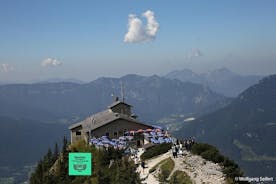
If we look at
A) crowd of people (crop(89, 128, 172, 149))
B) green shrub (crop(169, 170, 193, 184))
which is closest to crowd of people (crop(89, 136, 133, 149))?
crowd of people (crop(89, 128, 172, 149))

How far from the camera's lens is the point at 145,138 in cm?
6200

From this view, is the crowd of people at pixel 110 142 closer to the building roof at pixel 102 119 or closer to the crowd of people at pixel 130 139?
the crowd of people at pixel 130 139

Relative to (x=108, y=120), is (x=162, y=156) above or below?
below

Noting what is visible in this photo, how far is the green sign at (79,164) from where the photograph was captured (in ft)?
108

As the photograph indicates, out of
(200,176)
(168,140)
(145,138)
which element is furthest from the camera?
(145,138)

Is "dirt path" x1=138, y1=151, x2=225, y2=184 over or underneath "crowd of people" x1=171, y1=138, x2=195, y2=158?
underneath

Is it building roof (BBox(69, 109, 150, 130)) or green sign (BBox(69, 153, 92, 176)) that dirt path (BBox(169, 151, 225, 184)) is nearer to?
green sign (BBox(69, 153, 92, 176))

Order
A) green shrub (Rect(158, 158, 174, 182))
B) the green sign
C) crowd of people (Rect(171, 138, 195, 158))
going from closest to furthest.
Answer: the green sign
green shrub (Rect(158, 158, 174, 182))
crowd of people (Rect(171, 138, 195, 158))

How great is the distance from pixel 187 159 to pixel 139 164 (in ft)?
21.0

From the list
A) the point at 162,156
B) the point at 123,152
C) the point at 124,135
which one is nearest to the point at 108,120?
the point at 124,135

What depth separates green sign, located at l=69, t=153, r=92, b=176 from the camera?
108ft

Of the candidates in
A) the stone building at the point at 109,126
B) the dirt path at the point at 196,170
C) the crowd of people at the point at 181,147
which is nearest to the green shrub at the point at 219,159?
the dirt path at the point at 196,170

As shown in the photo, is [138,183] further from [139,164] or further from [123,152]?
[123,152]

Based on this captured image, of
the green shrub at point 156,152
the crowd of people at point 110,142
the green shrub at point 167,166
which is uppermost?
the crowd of people at point 110,142
